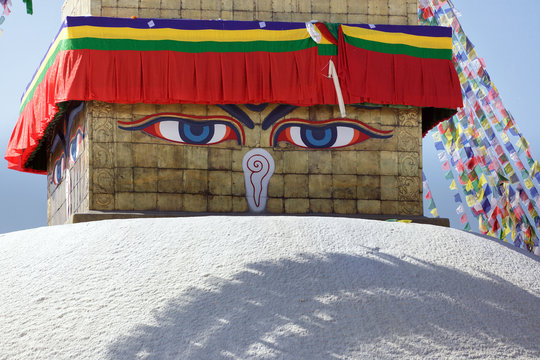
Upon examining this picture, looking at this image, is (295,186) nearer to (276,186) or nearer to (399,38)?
(276,186)

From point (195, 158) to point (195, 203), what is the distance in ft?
2.14

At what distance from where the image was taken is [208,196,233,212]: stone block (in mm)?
11391

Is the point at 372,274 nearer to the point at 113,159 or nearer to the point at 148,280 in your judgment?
the point at 148,280

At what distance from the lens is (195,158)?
1142 cm

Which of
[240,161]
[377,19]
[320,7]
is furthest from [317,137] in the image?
[377,19]

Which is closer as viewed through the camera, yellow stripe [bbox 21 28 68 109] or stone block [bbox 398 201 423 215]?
yellow stripe [bbox 21 28 68 109]

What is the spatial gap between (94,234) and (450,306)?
3707 mm

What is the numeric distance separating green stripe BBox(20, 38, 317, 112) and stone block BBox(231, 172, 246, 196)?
5.92 ft

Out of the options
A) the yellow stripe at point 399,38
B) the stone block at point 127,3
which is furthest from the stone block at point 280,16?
the stone block at point 127,3

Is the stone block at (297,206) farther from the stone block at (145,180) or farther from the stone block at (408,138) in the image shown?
the stone block at (145,180)

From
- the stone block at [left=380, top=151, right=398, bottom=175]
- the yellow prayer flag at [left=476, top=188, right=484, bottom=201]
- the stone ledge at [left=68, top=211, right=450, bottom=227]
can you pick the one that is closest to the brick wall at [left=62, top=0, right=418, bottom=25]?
the stone block at [left=380, top=151, right=398, bottom=175]

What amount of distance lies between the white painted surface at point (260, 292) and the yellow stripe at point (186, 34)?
3492 mm

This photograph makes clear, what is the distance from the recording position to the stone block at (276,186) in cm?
1153

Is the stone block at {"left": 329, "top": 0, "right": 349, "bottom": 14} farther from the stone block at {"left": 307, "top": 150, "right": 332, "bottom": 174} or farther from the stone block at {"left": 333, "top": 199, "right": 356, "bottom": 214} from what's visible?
the stone block at {"left": 333, "top": 199, "right": 356, "bottom": 214}
